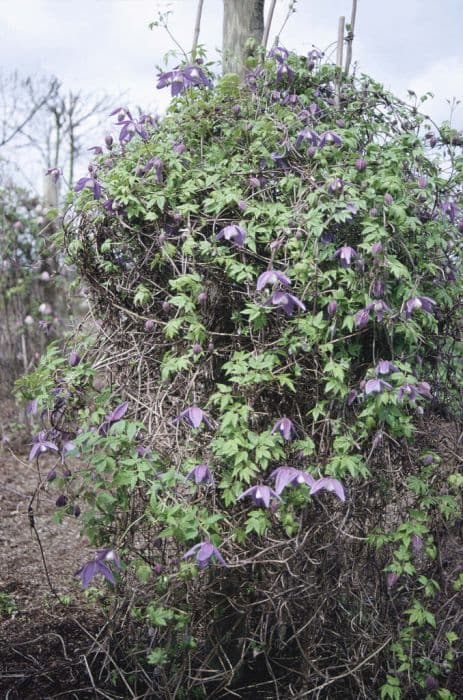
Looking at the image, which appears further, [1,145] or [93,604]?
[1,145]

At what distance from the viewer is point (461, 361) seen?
9.51ft

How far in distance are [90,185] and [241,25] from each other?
118 centimetres

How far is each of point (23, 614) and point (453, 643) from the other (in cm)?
182

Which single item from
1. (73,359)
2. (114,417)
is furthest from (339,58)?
(114,417)

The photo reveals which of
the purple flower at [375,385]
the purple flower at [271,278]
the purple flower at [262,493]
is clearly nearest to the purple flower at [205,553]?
the purple flower at [262,493]

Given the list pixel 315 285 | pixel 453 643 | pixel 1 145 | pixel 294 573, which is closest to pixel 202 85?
pixel 315 285

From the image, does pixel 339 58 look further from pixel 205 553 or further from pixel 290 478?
Answer: pixel 205 553

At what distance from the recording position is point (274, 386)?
235cm

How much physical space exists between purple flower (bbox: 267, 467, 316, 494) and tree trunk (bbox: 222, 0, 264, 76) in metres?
1.80

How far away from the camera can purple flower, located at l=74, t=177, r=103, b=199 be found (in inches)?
96.7

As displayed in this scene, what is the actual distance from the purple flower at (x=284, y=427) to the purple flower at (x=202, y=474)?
0.74 feet

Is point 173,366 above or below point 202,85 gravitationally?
below

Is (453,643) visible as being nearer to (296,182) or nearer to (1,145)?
(296,182)

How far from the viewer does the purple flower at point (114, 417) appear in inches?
92.6
